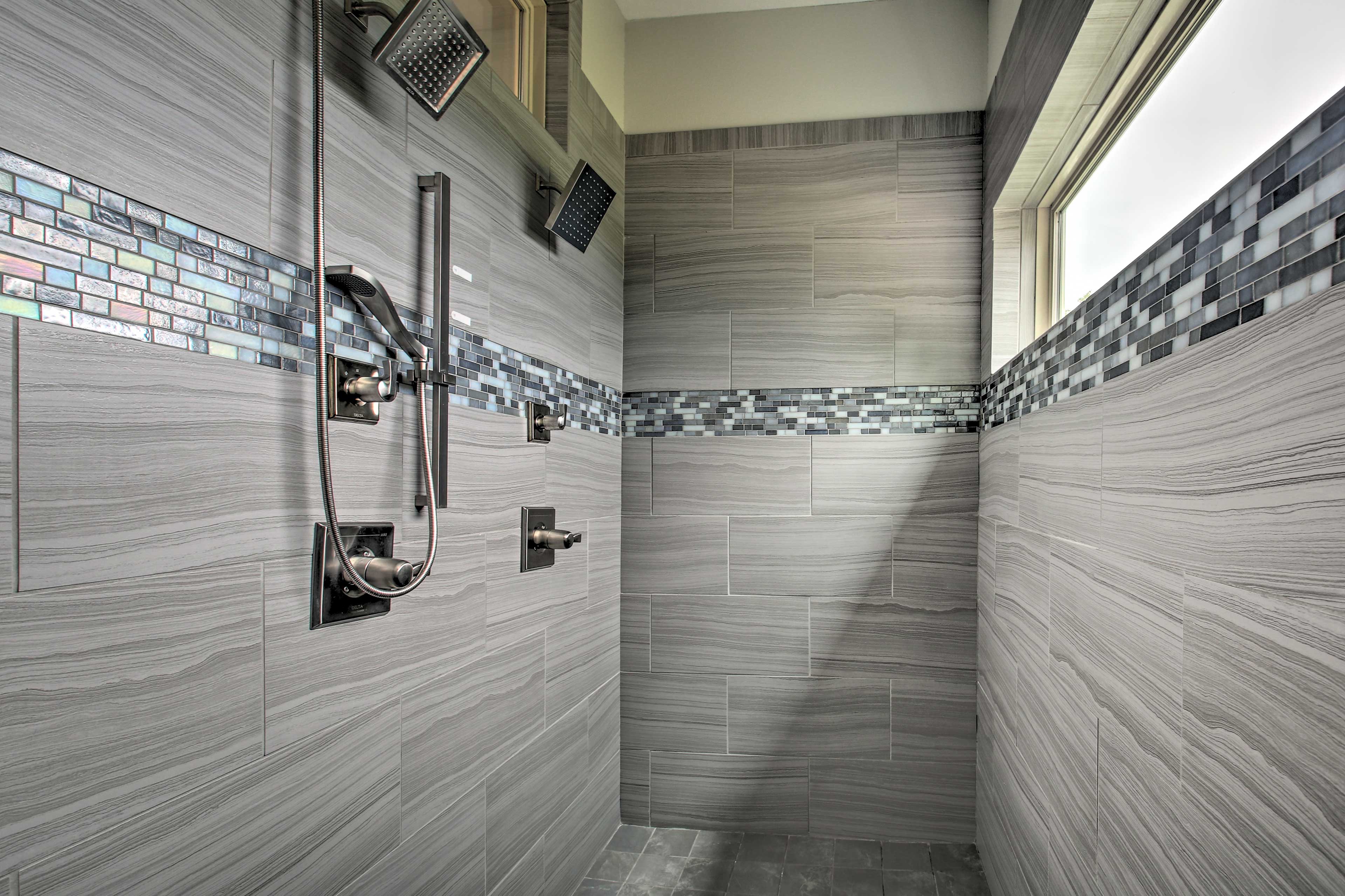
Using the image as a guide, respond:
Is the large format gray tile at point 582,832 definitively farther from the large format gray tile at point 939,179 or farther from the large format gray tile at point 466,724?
the large format gray tile at point 939,179

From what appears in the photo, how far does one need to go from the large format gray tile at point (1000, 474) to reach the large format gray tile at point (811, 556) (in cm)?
34

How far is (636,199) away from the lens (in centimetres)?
274

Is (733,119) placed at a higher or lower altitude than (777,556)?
higher

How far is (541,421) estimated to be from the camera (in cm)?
194

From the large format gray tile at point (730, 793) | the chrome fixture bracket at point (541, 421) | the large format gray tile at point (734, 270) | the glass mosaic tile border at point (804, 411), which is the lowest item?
the large format gray tile at point (730, 793)

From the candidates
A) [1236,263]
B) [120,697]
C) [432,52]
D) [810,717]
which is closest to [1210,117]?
[1236,263]

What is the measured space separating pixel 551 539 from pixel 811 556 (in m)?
1.01

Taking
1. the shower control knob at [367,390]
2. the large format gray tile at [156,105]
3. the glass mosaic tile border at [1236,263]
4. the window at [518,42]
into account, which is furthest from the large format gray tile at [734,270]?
the large format gray tile at [156,105]

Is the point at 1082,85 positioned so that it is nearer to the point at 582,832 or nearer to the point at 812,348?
the point at 812,348

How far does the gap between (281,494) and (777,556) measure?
1794 millimetres

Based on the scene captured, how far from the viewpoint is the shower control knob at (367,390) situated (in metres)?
1.22

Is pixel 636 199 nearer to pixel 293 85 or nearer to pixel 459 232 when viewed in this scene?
pixel 459 232

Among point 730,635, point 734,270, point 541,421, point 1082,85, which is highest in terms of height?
point 1082,85

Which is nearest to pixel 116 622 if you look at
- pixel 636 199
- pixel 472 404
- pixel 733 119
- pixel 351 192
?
pixel 351 192
